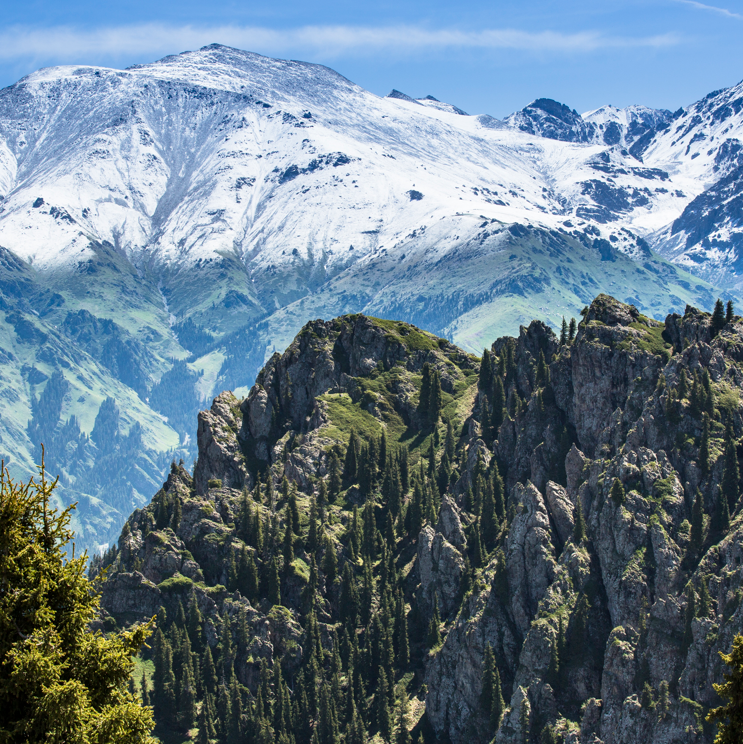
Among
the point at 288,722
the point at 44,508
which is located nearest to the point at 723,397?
the point at 288,722

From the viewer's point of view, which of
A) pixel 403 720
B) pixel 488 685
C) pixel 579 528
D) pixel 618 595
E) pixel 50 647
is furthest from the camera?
pixel 403 720

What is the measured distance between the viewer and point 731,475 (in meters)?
166

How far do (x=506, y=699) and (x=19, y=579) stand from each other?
153m

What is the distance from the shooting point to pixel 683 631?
479 feet

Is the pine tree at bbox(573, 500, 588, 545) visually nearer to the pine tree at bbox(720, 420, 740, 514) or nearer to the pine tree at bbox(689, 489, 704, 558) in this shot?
the pine tree at bbox(689, 489, 704, 558)

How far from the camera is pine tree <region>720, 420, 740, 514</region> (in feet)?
541

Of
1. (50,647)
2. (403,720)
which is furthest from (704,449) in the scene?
(50,647)

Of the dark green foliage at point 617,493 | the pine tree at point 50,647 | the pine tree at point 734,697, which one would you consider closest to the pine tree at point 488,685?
the dark green foliage at point 617,493

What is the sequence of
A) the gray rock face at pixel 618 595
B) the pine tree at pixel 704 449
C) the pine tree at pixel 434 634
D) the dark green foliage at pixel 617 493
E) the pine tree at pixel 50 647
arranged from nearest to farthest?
the pine tree at pixel 50 647 → the gray rock face at pixel 618 595 → the dark green foliage at pixel 617 493 → the pine tree at pixel 704 449 → the pine tree at pixel 434 634

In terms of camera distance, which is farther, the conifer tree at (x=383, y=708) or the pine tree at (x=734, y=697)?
the conifer tree at (x=383, y=708)

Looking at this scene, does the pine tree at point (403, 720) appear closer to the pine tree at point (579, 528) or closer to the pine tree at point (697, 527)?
the pine tree at point (579, 528)

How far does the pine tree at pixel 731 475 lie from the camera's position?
165 m

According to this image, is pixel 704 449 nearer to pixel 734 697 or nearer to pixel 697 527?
pixel 697 527

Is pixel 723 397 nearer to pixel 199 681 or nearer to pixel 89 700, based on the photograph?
pixel 199 681
